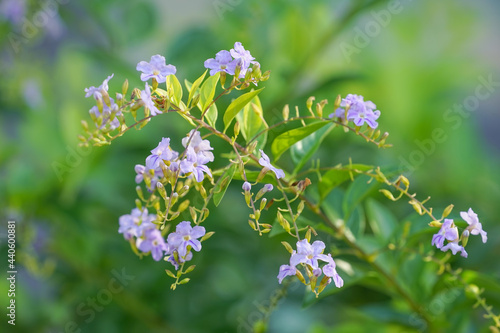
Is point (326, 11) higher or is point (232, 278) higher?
point (326, 11)

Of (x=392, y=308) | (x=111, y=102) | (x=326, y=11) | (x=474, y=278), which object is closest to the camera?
(x=111, y=102)

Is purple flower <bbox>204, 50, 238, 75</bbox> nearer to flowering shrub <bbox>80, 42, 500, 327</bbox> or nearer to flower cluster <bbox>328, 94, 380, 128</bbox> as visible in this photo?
flowering shrub <bbox>80, 42, 500, 327</bbox>

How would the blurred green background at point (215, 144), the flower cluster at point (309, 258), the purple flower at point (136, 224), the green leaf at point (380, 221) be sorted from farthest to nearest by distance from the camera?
the blurred green background at point (215, 144), the green leaf at point (380, 221), the purple flower at point (136, 224), the flower cluster at point (309, 258)

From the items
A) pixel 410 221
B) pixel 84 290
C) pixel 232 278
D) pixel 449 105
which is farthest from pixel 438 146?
pixel 84 290

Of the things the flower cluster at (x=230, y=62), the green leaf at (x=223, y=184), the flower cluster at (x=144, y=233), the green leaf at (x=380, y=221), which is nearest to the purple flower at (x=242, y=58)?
the flower cluster at (x=230, y=62)

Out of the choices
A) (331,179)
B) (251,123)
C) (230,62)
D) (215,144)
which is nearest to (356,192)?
(331,179)

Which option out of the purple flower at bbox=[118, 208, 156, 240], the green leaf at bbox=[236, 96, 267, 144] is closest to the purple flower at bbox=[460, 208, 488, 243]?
the green leaf at bbox=[236, 96, 267, 144]

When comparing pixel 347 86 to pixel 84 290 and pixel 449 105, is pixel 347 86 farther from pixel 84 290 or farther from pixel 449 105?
pixel 84 290

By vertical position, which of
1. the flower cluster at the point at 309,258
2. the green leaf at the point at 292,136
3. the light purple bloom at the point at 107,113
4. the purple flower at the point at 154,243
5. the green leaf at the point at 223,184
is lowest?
the flower cluster at the point at 309,258

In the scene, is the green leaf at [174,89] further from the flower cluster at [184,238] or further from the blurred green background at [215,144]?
the blurred green background at [215,144]
